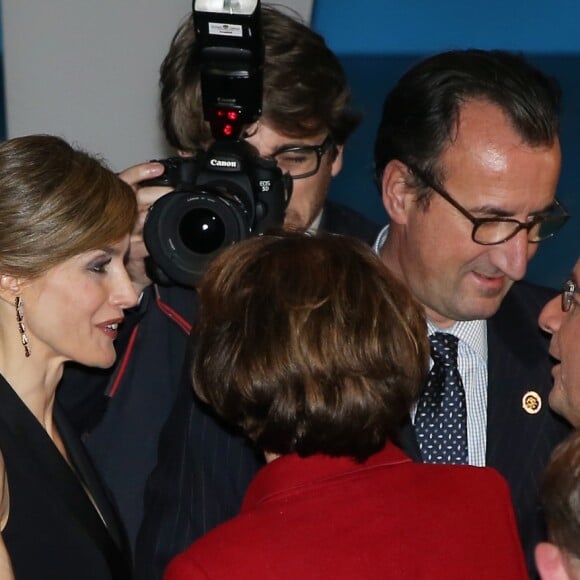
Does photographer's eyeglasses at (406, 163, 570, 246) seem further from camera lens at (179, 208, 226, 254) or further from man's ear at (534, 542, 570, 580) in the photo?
man's ear at (534, 542, 570, 580)

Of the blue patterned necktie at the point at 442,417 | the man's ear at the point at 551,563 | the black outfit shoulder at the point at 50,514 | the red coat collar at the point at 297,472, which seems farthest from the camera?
the blue patterned necktie at the point at 442,417

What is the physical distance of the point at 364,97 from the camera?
4215 millimetres

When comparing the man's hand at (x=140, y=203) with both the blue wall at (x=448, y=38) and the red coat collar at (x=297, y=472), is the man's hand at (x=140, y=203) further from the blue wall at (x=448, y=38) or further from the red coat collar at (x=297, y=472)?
the blue wall at (x=448, y=38)

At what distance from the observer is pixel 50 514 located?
6.60ft

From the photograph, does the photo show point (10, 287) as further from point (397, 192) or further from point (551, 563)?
point (551, 563)

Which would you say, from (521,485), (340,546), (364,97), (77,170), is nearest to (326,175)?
(77,170)

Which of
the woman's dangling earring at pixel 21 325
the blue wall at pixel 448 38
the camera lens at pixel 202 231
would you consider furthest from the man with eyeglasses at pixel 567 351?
the blue wall at pixel 448 38

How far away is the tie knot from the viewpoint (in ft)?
7.38

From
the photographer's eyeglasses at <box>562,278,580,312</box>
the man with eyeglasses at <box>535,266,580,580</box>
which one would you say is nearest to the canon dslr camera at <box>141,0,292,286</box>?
the photographer's eyeglasses at <box>562,278,580,312</box>

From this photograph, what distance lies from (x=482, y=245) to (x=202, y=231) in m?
0.48

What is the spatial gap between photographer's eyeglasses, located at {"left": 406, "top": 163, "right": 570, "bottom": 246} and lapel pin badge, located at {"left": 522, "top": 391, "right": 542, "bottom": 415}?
0.26m

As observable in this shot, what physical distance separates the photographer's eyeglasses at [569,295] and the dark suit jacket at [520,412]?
0.18 metres

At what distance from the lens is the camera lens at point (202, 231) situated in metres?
2.16

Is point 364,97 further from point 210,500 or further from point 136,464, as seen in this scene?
point 210,500
